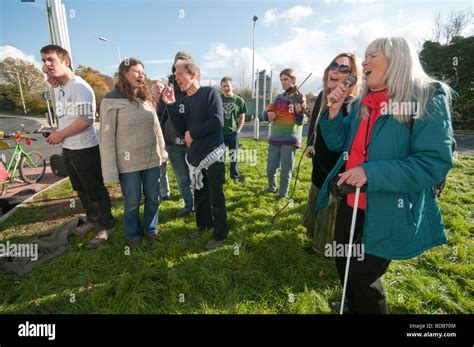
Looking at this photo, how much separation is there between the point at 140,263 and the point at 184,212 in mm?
1206

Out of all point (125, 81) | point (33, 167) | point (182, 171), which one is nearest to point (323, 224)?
point (182, 171)

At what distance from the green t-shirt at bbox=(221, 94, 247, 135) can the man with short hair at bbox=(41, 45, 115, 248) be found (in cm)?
263

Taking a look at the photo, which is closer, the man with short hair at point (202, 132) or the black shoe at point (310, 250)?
A: the man with short hair at point (202, 132)

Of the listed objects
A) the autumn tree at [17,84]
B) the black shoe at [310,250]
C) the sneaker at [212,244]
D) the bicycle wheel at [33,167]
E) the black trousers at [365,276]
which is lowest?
the black shoe at [310,250]

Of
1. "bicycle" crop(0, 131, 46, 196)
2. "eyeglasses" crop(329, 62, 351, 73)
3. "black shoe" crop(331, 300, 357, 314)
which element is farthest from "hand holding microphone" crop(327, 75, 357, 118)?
"bicycle" crop(0, 131, 46, 196)

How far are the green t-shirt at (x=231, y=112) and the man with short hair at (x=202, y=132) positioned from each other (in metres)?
2.14

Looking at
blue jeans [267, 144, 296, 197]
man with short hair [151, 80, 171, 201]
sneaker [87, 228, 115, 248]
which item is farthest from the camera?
Result: blue jeans [267, 144, 296, 197]

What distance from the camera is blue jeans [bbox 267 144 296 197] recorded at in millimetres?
4074

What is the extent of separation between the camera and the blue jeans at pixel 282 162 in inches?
160

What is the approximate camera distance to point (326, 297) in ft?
7.48

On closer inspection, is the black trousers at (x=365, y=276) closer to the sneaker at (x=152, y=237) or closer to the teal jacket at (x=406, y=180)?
the teal jacket at (x=406, y=180)

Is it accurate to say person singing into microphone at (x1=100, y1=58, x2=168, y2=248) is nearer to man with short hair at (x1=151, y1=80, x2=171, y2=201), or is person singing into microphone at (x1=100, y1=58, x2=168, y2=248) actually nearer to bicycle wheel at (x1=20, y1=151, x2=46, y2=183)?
man with short hair at (x1=151, y1=80, x2=171, y2=201)

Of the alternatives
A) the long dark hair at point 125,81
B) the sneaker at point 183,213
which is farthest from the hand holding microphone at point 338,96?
the sneaker at point 183,213

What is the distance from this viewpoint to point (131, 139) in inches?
108
